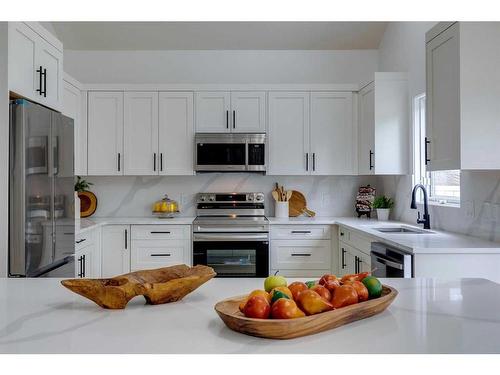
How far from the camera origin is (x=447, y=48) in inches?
109

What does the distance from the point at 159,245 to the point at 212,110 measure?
145cm

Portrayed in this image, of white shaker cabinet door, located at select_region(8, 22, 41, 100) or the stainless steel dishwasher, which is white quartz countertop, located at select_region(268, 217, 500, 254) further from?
white shaker cabinet door, located at select_region(8, 22, 41, 100)

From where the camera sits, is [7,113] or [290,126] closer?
[7,113]

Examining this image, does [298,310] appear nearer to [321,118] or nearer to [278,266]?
[278,266]

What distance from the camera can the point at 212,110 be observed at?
475 centimetres

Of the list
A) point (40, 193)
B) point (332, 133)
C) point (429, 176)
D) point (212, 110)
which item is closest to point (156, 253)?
point (212, 110)

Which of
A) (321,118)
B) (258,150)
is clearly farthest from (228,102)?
(321,118)

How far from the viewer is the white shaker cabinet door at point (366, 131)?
4.40 meters

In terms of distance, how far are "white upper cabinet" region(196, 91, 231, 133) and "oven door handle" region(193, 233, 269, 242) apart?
1.07 m

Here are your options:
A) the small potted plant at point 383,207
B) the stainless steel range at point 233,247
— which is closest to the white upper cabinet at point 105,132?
the stainless steel range at point 233,247

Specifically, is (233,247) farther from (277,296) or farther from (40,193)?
(277,296)

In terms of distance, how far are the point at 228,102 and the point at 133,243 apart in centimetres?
169

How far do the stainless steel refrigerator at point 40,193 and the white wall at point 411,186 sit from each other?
109 inches

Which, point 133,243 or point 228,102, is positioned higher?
point 228,102
